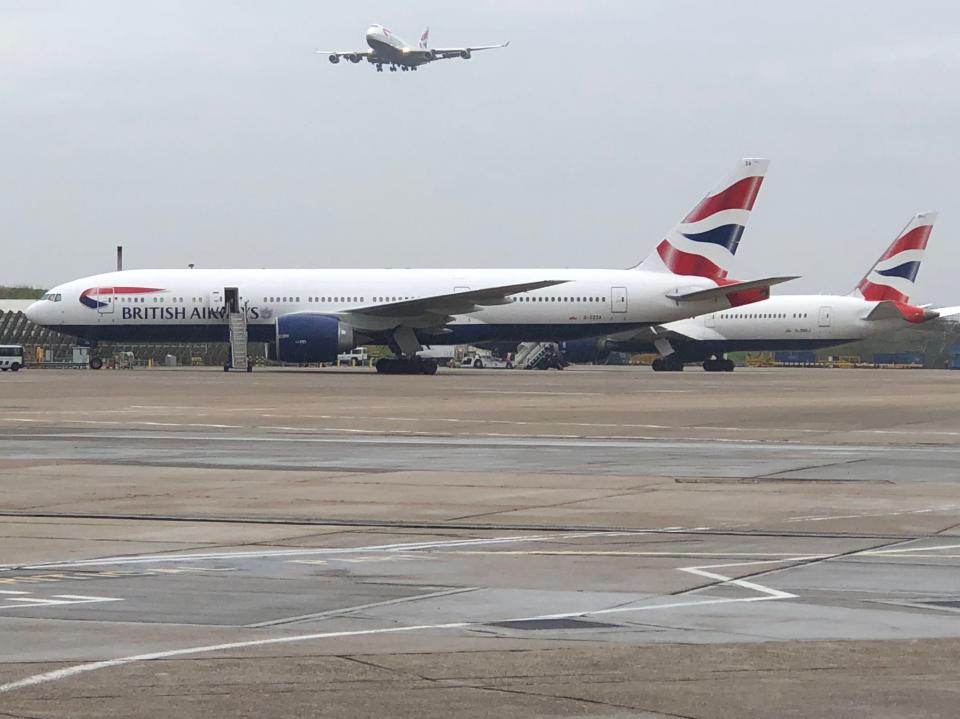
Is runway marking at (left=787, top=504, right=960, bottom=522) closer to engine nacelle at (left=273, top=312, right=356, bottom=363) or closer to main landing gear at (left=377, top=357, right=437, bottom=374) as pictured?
engine nacelle at (left=273, top=312, right=356, bottom=363)

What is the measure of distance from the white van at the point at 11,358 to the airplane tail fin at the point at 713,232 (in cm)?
3499

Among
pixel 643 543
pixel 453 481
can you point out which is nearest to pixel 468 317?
pixel 453 481

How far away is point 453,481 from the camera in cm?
1864

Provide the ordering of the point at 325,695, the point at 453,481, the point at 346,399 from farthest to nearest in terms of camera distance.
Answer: the point at 346,399 → the point at 453,481 → the point at 325,695

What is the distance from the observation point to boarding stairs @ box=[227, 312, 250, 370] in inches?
2704

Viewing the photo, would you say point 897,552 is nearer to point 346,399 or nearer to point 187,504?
point 187,504

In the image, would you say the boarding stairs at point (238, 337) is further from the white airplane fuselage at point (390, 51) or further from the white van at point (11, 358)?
the white airplane fuselage at point (390, 51)

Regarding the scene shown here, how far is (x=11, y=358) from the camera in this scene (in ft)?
286

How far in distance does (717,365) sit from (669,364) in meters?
3.81

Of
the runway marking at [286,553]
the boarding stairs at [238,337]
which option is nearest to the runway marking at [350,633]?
the runway marking at [286,553]

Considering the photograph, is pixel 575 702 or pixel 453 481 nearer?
pixel 575 702

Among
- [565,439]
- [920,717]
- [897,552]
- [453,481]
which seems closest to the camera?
[920,717]

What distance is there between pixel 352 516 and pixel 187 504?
1.99 m

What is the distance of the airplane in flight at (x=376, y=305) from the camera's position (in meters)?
68.3
